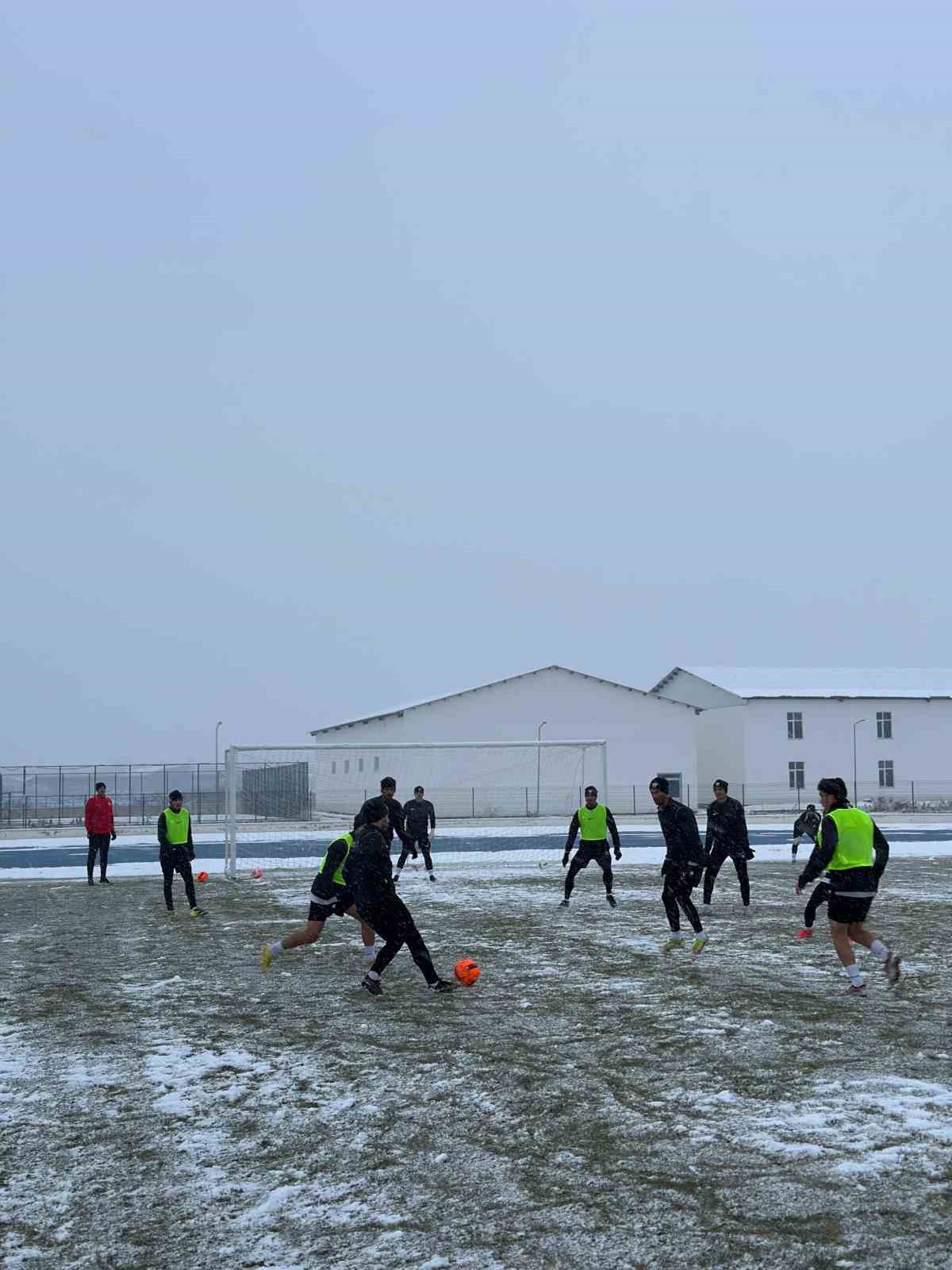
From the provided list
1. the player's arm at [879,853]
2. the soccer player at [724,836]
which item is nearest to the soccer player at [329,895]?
the player's arm at [879,853]

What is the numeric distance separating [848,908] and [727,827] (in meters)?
7.19

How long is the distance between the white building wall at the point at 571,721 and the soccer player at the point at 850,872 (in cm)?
5162

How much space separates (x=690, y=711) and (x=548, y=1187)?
60.6 meters

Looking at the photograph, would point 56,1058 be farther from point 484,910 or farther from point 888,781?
point 888,781

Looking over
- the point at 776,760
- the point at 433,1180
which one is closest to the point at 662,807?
the point at 433,1180

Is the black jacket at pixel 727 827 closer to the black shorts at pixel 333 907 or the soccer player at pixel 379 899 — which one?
the black shorts at pixel 333 907

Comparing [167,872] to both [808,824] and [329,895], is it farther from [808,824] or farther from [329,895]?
[808,824]

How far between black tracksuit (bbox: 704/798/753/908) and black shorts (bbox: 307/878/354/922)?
23.5 ft

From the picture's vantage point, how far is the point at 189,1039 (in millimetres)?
9492

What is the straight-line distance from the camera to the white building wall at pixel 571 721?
63.3 meters

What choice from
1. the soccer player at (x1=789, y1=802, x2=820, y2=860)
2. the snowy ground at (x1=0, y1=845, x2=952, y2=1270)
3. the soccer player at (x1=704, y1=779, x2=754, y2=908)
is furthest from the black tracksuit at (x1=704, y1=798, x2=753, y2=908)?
the snowy ground at (x1=0, y1=845, x2=952, y2=1270)

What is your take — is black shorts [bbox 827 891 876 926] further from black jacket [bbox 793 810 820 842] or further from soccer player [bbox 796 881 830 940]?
black jacket [bbox 793 810 820 842]

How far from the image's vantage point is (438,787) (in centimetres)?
5084

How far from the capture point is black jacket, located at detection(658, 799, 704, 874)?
46.1 ft
